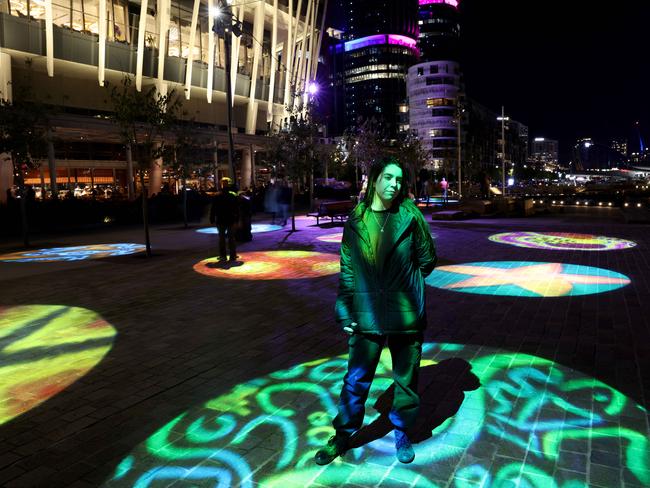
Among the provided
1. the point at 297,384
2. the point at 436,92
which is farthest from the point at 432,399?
the point at 436,92

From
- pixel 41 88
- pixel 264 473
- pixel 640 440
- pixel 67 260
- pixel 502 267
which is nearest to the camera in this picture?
pixel 264 473

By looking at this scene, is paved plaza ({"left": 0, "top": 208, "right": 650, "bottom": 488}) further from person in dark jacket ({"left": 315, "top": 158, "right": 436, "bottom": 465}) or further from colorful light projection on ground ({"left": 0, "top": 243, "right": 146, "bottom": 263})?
colorful light projection on ground ({"left": 0, "top": 243, "right": 146, "bottom": 263})

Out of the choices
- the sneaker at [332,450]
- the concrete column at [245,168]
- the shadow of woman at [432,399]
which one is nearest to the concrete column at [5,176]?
the concrete column at [245,168]

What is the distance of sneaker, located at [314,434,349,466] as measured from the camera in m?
3.22

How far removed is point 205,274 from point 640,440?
841cm

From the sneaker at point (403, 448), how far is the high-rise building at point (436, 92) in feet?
375

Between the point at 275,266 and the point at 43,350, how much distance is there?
5764mm

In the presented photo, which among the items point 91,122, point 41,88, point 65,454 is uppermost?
point 41,88

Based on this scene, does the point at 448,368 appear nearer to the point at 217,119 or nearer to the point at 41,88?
the point at 41,88

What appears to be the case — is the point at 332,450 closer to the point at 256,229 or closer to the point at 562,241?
the point at 562,241

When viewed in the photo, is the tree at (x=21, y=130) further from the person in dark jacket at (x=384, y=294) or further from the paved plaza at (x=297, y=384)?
the person in dark jacket at (x=384, y=294)

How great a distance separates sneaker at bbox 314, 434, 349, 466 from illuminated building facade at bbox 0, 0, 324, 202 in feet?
76.4

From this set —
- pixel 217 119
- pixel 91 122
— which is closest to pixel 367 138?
pixel 217 119

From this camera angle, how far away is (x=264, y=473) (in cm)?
314
